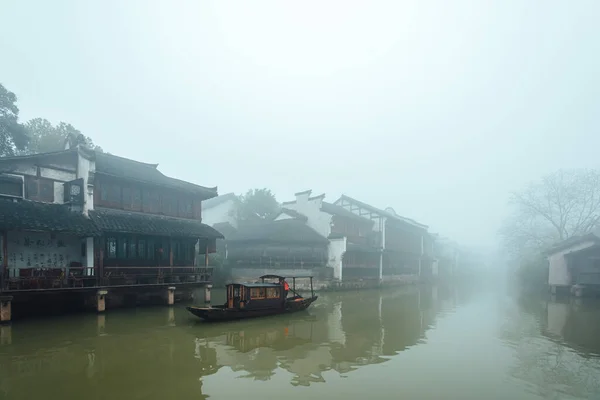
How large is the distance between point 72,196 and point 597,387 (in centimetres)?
2271

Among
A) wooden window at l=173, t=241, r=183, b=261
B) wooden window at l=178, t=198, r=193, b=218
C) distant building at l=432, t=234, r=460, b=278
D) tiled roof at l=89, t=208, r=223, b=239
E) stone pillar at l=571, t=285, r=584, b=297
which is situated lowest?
distant building at l=432, t=234, r=460, b=278

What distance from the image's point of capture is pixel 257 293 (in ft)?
63.0

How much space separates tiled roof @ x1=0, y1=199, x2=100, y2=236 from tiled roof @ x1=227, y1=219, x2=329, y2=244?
17.6 metres

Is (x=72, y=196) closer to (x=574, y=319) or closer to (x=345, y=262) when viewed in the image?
(x=345, y=262)

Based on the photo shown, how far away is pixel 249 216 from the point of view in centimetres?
4528

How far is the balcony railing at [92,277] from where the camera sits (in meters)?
16.8

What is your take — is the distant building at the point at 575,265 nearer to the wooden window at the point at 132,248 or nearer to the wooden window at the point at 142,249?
the wooden window at the point at 142,249

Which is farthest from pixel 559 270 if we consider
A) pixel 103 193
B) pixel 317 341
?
pixel 103 193

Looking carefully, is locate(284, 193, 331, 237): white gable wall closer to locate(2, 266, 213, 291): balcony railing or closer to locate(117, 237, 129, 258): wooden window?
locate(2, 266, 213, 291): balcony railing

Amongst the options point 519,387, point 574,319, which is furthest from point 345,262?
point 519,387

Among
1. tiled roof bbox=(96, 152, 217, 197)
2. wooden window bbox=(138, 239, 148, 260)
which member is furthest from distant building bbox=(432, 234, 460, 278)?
wooden window bbox=(138, 239, 148, 260)

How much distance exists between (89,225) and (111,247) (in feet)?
9.56

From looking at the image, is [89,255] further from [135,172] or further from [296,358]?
[296,358]

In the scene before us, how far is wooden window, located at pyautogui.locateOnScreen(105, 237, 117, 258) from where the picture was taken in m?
21.3
